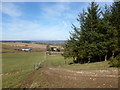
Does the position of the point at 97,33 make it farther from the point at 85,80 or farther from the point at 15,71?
the point at 15,71

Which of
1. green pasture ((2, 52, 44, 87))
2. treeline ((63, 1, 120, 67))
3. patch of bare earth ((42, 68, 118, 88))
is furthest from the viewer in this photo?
treeline ((63, 1, 120, 67))

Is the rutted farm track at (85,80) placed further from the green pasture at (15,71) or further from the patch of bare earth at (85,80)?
the green pasture at (15,71)

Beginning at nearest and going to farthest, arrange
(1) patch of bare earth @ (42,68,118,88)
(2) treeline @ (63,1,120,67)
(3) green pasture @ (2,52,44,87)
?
(1) patch of bare earth @ (42,68,118,88) → (3) green pasture @ (2,52,44,87) → (2) treeline @ (63,1,120,67)

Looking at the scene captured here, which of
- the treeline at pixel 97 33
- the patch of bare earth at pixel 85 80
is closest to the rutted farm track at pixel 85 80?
the patch of bare earth at pixel 85 80

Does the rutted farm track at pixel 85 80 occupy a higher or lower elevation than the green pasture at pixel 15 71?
higher

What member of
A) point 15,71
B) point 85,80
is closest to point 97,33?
point 85,80

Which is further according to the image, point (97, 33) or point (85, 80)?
point (97, 33)

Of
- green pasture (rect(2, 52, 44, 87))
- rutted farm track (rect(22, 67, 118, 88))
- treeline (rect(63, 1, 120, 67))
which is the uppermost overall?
treeline (rect(63, 1, 120, 67))

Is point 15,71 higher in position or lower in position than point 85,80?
lower

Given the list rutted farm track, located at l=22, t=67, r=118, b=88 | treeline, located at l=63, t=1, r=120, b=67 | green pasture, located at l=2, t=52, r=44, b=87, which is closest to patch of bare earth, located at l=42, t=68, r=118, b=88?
rutted farm track, located at l=22, t=67, r=118, b=88

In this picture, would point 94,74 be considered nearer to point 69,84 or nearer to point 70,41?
point 69,84

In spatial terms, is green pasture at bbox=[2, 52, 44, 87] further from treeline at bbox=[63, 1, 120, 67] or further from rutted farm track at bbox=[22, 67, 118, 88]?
treeline at bbox=[63, 1, 120, 67]

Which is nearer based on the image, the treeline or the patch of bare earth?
the patch of bare earth

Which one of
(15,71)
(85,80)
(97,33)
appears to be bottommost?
(15,71)
